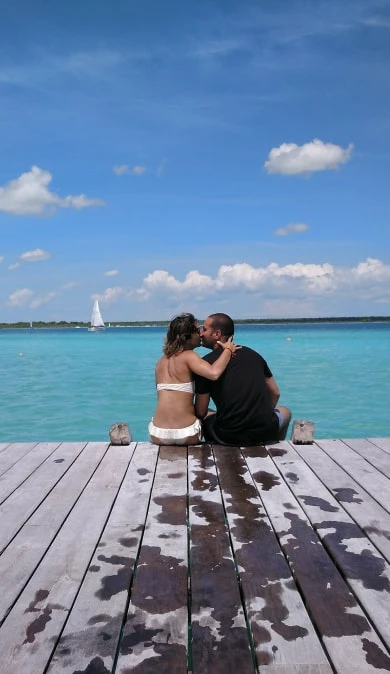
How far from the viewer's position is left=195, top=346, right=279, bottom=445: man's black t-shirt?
5324 mm

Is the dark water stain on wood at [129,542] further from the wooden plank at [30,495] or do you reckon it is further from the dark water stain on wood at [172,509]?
the wooden plank at [30,495]

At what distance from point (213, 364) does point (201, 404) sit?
554 mm

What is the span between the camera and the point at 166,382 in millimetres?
5539

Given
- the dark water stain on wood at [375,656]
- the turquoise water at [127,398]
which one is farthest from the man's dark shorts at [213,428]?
the turquoise water at [127,398]

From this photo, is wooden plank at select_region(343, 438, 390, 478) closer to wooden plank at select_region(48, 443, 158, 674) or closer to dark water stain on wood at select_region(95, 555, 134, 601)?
wooden plank at select_region(48, 443, 158, 674)

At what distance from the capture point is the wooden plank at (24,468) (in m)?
4.55

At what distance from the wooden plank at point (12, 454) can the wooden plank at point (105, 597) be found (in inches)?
59.4

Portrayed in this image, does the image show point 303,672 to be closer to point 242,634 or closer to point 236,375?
point 242,634

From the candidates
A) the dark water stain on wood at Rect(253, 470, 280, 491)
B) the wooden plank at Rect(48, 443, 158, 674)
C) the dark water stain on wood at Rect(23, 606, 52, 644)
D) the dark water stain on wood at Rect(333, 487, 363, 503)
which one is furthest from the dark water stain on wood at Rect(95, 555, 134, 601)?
the dark water stain on wood at Rect(333, 487, 363, 503)

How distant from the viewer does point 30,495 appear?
434 centimetres

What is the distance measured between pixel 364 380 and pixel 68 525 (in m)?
23.3

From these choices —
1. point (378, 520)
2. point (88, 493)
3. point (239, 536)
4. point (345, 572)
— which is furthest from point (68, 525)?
point (378, 520)

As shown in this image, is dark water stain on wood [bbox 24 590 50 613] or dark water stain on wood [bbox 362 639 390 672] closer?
dark water stain on wood [bbox 362 639 390 672]

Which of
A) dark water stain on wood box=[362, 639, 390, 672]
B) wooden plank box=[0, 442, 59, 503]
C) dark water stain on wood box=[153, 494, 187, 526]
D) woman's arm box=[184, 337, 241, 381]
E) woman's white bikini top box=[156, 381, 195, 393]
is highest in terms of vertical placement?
woman's arm box=[184, 337, 241, 381]
